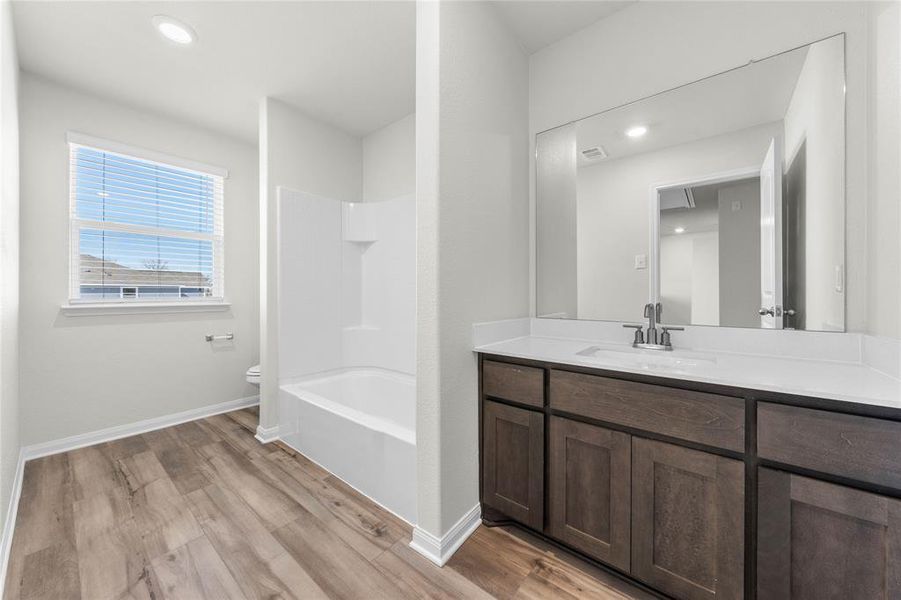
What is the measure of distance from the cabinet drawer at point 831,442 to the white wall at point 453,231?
1.04 m

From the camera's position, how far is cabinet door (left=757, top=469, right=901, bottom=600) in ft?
2.81

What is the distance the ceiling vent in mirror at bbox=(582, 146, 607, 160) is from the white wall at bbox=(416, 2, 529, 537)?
0.48 metres

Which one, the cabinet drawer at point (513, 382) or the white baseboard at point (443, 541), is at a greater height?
the cabinet drawer at point (513, 382)

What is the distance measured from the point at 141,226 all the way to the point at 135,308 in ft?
2.16

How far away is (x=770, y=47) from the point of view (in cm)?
144

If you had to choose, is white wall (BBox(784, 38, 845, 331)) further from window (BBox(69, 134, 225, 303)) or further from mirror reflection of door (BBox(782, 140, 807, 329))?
window (BBox(69, 134, 225, 303))

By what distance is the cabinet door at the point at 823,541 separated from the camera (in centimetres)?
86

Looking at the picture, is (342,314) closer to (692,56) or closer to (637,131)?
(637,131)

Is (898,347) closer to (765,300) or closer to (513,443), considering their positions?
(765,300)

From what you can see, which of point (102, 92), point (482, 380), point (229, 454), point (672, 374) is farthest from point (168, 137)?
point (672, 374)

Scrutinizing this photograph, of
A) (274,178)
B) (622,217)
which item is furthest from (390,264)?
(622,217)

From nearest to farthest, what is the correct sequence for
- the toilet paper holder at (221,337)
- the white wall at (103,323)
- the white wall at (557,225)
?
1. the white wall at (557,225)
2. the white wall at (103,323)
3. the toilet paper holder at (221,337)

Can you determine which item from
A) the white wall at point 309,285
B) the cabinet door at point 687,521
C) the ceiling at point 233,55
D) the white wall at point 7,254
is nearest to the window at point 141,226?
the ceiling at point 233,55

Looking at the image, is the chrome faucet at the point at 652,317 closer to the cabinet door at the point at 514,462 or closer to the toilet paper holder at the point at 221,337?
the cabinet door at the point at 514,462
